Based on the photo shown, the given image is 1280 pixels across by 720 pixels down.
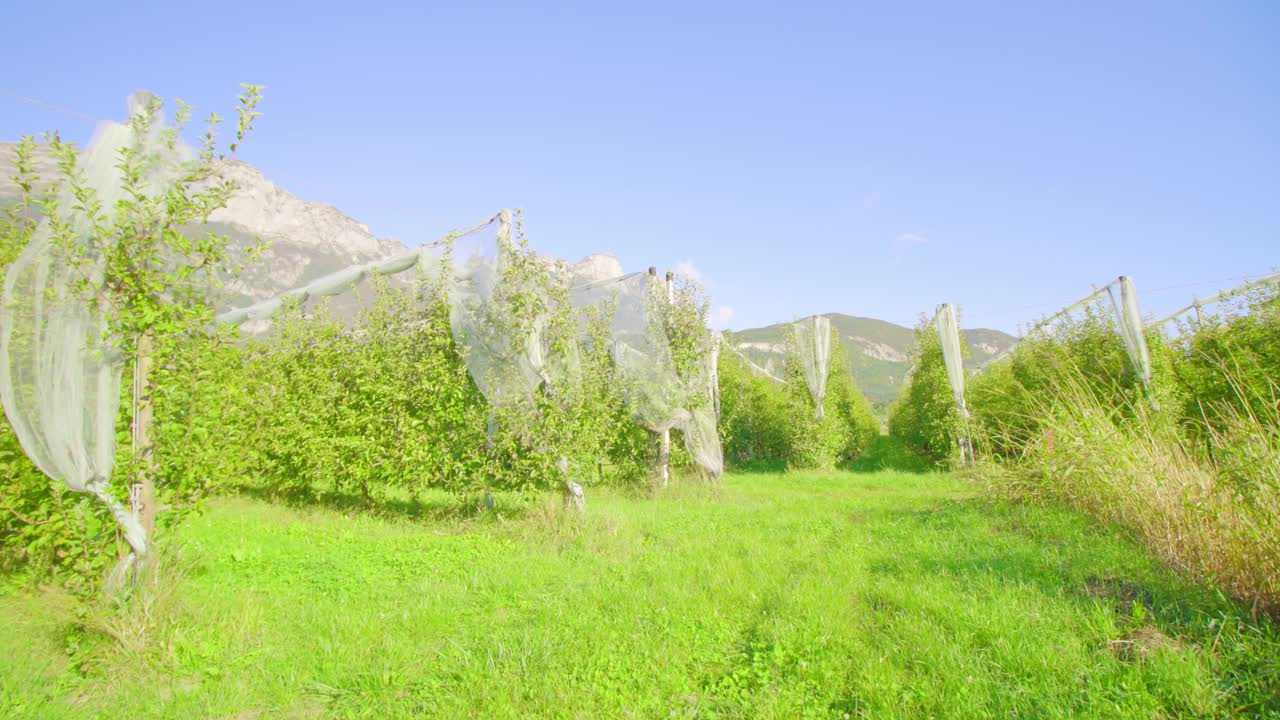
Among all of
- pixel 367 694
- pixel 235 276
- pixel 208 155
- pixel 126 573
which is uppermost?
pixel 208 155

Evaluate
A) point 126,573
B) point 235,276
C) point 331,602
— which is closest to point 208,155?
point 235,276

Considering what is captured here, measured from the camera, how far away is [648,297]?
9.23 meters

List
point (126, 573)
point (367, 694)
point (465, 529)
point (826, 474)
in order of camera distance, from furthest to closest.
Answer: point (826, 474), point (465, 529), point (126, 573), point (367, 694)

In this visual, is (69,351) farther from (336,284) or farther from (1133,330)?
(1133,330)

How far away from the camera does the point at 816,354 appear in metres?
13.1

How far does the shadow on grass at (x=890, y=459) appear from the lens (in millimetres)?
12812

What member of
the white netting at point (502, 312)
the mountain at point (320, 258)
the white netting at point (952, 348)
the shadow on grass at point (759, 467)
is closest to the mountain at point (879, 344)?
the mountain at point (320, 258)

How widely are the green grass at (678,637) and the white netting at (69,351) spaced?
83cm

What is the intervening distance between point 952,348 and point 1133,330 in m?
2.93

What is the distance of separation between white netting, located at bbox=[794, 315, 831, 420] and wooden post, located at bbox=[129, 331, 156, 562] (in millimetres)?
11664

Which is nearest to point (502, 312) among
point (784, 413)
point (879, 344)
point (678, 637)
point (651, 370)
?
point (651, 370)

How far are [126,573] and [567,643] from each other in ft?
7.71

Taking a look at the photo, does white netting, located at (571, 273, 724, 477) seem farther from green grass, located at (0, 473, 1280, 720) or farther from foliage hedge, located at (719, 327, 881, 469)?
foliage hedge, located at (719, 327, 881, 469)

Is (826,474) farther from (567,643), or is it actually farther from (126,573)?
(126,573)
